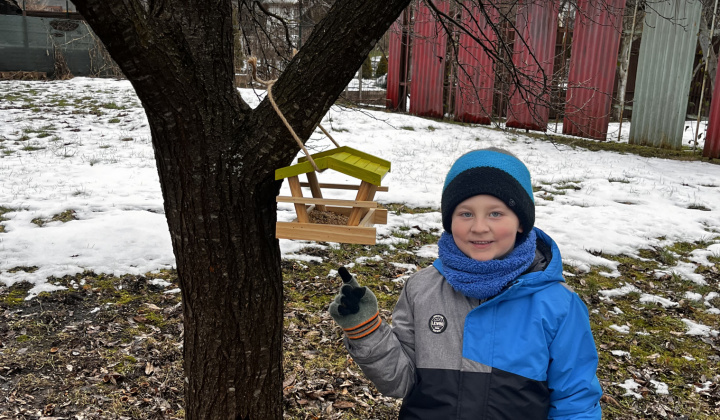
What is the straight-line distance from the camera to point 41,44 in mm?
15438

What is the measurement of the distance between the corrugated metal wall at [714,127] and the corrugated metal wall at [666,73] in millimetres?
632

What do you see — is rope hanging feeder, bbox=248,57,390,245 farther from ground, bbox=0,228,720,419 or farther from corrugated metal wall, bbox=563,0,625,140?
corrugated metal wall, bbox=563,0,625,140

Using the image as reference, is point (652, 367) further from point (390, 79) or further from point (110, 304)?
point (390, 79)

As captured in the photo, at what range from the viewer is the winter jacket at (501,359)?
66.7 inches

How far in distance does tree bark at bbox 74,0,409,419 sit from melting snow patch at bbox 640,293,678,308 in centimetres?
361

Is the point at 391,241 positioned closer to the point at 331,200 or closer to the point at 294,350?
the point at 294,350

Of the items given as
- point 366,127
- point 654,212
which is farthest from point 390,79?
point 654,212

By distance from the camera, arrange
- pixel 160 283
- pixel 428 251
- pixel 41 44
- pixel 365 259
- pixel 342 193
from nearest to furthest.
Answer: pixel 160 283
pixel 365 259
pixel 428 251
pixel 342 193
pixel 41 44

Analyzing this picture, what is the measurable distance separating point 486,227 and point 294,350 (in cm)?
229

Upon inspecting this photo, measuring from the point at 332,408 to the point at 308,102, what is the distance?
193cm

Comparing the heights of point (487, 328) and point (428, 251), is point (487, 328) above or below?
above

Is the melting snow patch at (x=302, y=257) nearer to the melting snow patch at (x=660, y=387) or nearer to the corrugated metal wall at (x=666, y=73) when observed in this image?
the melting snow patch at (x=660, y=387)

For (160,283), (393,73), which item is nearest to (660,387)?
(160,283)

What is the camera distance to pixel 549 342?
1727 mm
